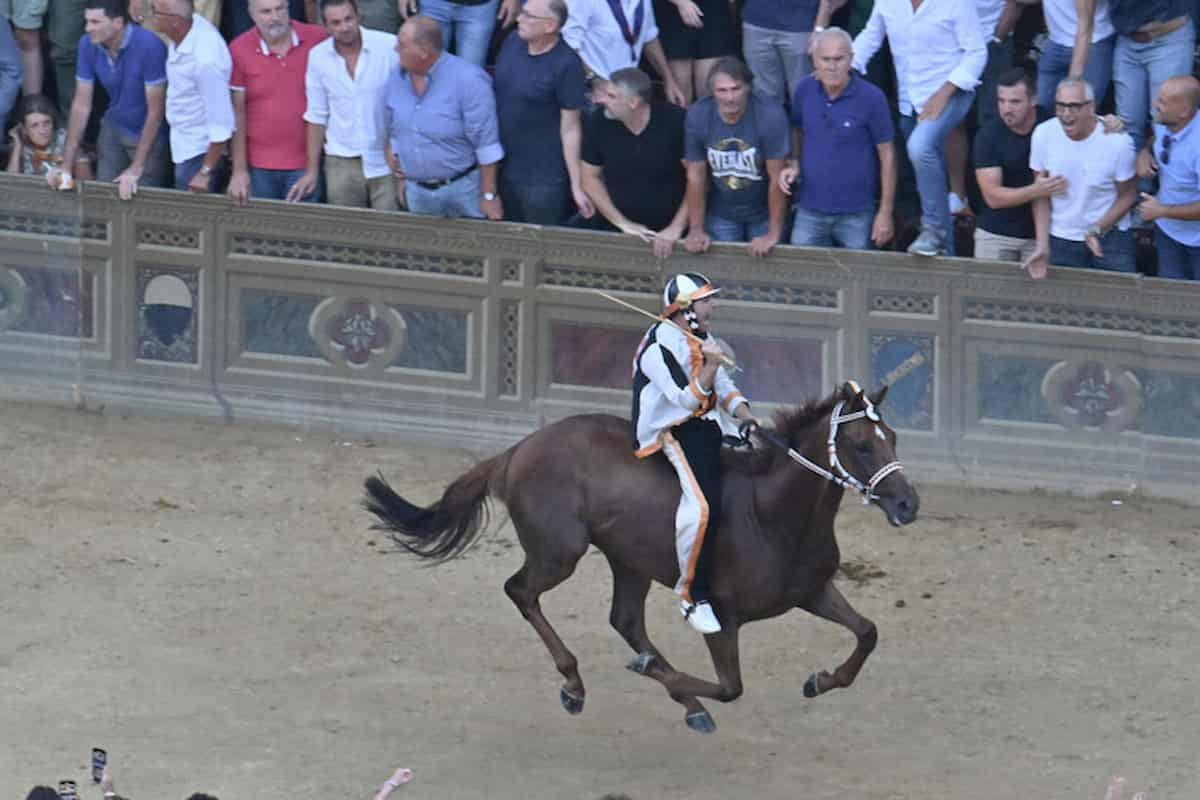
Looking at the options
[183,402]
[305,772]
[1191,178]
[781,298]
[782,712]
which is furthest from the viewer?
[183,402]

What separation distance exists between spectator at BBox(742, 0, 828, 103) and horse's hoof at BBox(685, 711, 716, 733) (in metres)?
4.61

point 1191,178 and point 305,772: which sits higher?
point 1191,178

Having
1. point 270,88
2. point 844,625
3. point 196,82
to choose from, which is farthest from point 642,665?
point 196,82

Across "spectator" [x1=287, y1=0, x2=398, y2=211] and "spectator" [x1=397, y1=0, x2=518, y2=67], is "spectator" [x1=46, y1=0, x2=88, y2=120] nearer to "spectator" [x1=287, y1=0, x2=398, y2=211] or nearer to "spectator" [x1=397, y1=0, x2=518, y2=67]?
"spectator" [x1=287, y1=0, x2=398, y2=211]

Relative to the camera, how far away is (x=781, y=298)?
1514 centimetres

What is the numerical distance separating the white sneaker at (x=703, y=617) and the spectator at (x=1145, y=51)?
4.39m

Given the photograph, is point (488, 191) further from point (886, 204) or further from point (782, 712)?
point (782, 712)

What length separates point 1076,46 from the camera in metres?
14.3

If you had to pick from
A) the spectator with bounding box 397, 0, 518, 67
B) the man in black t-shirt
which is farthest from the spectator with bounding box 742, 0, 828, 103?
the spectator with bounding box 397, 0, 518, 67

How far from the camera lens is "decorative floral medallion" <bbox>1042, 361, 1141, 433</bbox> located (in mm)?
14594

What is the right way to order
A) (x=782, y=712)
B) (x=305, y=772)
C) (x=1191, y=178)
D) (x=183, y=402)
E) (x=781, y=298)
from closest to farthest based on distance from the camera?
1. (x=305, y=772)
2. (x=782, y=712)
3. (x=1191, y=178)
4. (x=781, y=298)
5. (x=183, y=402)

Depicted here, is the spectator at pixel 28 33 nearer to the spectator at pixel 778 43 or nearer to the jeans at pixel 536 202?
the jeans at pixel 536 202

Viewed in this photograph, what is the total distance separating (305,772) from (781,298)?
5.00 m

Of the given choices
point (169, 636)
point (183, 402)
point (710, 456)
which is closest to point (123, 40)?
point (183, 402)
